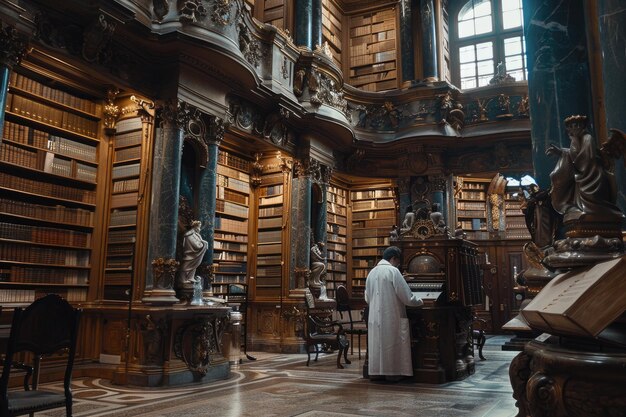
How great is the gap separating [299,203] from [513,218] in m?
6.35

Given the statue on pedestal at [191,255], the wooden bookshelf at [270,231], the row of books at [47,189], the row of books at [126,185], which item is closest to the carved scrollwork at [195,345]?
the statue on pedestal at [191,255]

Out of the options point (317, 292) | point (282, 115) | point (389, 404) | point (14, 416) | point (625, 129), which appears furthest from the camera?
point (317, 292)

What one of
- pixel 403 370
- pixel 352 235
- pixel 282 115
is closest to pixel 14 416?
pixel 403 370

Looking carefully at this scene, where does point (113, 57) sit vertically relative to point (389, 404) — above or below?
above

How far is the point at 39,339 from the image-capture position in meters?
2.80

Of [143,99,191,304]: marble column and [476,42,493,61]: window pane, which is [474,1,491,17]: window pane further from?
[143,99,191,304]: marble column

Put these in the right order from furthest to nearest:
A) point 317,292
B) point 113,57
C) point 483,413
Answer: point 317,292, point 113,57, point 483,413

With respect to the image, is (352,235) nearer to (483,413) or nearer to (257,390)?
(257,390)

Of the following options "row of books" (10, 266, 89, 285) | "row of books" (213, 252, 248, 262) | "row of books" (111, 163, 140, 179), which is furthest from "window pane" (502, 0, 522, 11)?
"row of books" (10, 266, 89, 285)

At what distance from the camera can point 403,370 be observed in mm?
5594

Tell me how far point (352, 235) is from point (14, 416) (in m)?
10.4

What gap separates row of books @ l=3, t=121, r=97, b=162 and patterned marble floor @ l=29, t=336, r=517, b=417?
281 cm

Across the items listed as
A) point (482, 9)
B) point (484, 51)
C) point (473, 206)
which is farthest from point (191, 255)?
point (482, 9)

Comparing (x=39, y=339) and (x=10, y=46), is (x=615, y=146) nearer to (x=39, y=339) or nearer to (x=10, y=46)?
(x=39, y=339)
